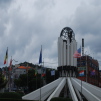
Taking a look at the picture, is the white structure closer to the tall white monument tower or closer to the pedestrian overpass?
the tall white monument tower

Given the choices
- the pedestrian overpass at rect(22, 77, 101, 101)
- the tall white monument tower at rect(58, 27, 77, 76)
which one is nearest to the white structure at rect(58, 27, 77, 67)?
the tall white monument tower at rect(58, 27, 77, 76)

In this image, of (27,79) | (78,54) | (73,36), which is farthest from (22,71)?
(78,54)

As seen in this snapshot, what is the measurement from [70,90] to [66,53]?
807cm

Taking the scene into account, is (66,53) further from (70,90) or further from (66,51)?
(70,90)

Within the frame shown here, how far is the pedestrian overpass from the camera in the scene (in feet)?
91.3

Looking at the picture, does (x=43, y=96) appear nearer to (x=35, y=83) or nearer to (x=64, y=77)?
(x=64, y=77)

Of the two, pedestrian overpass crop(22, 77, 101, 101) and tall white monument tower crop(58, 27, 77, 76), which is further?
tall white monument tower crop(58, 27, 77, 76)

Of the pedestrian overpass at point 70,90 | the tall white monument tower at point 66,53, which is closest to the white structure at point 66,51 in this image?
the tall white monument tower at point 66,53

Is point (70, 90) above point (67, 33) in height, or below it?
below

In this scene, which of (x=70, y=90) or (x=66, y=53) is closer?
(x=70, y=90)

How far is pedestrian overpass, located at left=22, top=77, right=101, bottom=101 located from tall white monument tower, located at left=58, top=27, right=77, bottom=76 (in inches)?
65.5

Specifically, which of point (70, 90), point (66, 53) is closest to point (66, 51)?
point (66, 53)

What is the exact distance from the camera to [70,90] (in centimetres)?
2984

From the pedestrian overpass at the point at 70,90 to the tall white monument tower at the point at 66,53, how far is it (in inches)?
65.5
